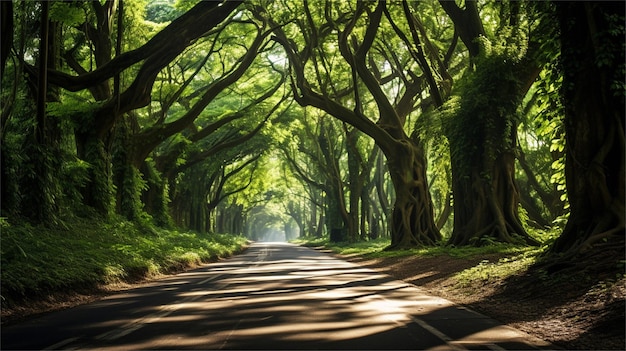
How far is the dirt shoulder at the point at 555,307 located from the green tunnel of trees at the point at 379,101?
108cm

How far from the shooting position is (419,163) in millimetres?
25953

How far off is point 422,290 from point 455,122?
9361 millimetres

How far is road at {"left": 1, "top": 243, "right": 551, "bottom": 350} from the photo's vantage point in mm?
5887

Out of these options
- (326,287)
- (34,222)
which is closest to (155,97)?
(34,222)

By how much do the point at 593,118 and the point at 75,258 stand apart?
35.8ft

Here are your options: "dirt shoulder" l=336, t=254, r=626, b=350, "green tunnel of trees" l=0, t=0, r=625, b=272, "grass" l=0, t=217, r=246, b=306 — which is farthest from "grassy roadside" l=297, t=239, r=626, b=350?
"grass" l=0, t=217, r=246, b=306

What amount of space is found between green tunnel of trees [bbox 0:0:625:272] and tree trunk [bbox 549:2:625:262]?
3 cm

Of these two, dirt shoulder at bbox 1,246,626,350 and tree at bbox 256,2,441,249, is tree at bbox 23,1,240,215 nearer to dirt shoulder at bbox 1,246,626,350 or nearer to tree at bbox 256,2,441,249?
dirt shoulder at bbox 1,246,626,350

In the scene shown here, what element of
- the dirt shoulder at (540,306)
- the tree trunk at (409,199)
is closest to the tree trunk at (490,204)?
the tree trunk at (409,199)

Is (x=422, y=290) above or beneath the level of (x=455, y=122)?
beneath

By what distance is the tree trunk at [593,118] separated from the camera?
9578 millimetres

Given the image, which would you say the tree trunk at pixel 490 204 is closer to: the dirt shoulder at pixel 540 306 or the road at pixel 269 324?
the dirt shoulder at pixel 540 306

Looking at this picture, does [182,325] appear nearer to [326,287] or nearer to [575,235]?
[326,287]

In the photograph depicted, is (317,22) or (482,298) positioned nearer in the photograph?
(482,298)
